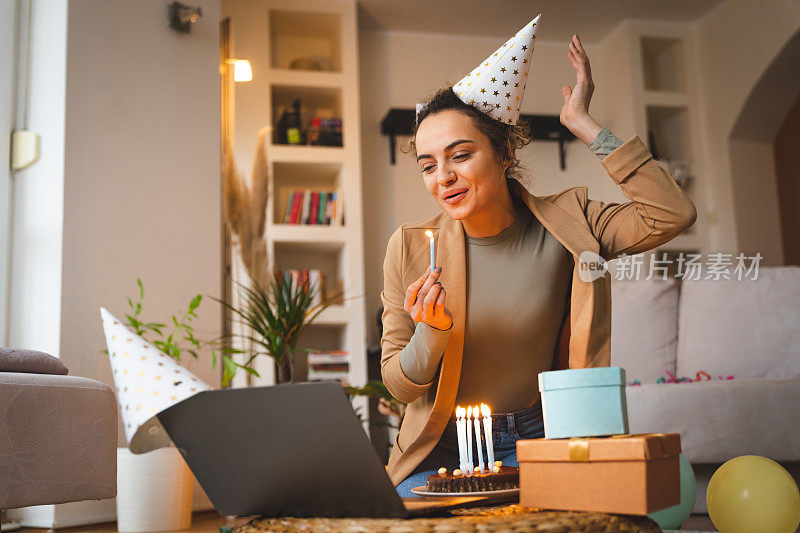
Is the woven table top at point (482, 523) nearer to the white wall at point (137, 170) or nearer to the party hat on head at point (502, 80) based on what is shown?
the party hat on head at point (502, 80)

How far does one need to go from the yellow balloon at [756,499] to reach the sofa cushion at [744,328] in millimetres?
1192

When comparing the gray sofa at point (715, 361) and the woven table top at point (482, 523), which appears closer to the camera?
the woven table top at point (482, 523)

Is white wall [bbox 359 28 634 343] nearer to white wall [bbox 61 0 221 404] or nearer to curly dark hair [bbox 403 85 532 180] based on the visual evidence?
white wall [bbox 61 0 221 404]

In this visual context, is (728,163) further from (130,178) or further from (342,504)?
(342,504)

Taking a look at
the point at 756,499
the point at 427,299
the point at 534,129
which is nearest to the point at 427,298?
the point at 427,299

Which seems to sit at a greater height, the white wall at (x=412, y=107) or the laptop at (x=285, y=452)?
the white wall at (x=412, y=107)

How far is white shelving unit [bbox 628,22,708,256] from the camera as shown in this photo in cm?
514

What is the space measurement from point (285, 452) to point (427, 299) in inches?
14.0

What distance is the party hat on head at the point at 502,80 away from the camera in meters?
1.30

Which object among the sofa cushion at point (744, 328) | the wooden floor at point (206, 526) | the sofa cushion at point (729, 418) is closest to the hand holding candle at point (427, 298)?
the wooden floor at point (206, 526)

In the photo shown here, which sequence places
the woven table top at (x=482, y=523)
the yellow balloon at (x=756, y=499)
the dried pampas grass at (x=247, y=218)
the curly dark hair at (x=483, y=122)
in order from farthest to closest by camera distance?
the dried pampas grass at (x=247, y=218) → the yellow balloon at (x=756, y=499) → the curly dark hair at (x=483, y=122) → the woven table top at (x=482, y=523)

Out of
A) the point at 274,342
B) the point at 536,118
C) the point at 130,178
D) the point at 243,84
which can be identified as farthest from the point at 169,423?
the point at 536,118

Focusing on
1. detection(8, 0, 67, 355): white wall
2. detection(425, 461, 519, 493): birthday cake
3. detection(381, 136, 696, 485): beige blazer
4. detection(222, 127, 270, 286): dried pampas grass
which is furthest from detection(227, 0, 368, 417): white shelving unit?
detection(425, 461, 519, 493): birthday cake

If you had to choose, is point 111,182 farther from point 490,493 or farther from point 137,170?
point 490,493
